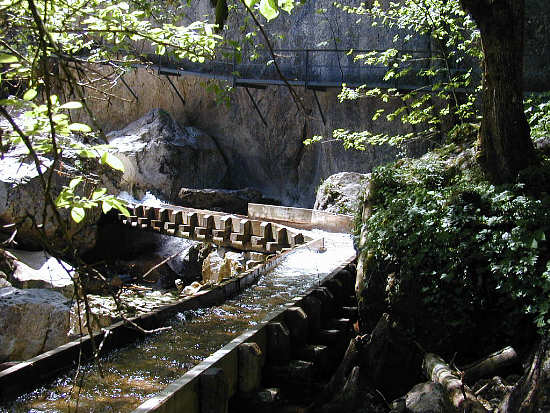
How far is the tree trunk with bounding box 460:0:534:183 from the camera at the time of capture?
5441 mm

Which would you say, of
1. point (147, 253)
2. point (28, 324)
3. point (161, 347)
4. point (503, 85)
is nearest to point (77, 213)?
point (161, 347)

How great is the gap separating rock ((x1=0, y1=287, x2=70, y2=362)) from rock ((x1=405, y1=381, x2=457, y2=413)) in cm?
389

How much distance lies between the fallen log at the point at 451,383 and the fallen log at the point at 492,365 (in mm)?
174

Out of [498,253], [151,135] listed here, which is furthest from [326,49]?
[498,253]

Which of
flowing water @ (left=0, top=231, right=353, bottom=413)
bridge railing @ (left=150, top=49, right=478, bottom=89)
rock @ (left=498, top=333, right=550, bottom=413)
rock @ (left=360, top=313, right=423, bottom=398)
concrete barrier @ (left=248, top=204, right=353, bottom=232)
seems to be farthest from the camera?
bridge railing @ (left=150, top=49, right=478, bottom=89)

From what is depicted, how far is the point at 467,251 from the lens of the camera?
15.6ft

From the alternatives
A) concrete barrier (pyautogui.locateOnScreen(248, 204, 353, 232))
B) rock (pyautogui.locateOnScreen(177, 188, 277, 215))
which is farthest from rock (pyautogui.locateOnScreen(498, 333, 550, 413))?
rock (pyautogui.locateOnScreen(177, 188, 277, 215))

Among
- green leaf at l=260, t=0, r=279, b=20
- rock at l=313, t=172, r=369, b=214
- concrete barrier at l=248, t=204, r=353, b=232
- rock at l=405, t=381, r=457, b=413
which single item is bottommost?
rock at l=405, t=381, r=457, b=413

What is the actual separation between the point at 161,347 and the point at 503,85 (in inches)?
173

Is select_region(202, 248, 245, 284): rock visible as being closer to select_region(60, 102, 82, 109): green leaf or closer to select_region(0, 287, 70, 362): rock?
select_region(0, 287, 70, 362): rock

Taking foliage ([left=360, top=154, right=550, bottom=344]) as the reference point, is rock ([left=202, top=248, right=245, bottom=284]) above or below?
below

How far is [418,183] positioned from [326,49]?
11.5 metres

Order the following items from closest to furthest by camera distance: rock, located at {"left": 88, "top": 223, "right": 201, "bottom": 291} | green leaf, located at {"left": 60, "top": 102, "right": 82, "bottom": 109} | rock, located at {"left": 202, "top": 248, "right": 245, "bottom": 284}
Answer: green leaf, located at {"left": 60, "top": 102, "right": 82, "bottom": 109}
rock, located at {"left": 202, "top": 248, "right": 245, "bottom": 284}
rock, located at {"left": 88, "top": 223, "right": 201, "bottom": 291}

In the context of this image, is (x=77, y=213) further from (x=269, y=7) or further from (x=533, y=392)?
(x=533, y=392)
